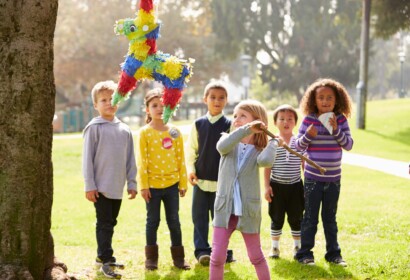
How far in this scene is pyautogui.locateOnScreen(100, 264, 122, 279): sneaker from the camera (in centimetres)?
547

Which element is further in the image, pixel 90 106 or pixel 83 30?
pixel 83 30

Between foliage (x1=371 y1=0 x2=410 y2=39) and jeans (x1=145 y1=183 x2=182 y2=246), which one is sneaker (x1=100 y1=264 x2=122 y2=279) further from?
foliage (x1=371 y1=0 x2=410 y2=39)

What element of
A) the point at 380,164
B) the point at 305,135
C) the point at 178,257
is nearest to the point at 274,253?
the point at 178,257

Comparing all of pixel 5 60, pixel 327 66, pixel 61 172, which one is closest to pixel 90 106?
pixel 327 66

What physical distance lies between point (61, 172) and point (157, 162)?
10474 millimetres

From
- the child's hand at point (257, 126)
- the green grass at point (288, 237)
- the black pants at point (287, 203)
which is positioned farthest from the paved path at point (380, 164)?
the child's hand at point (257, 126)

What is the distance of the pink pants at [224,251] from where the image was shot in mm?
4625

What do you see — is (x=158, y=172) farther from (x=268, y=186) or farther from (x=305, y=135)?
(x=305, y=135)

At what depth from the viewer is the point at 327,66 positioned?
1972 inches

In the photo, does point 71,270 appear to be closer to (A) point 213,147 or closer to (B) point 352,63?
(A) point 213,147

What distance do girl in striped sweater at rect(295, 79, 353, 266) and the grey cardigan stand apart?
1.11 meters

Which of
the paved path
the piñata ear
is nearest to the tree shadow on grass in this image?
the piñata ear

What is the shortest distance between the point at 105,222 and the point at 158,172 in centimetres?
59

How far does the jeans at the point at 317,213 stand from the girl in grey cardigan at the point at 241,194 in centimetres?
119
